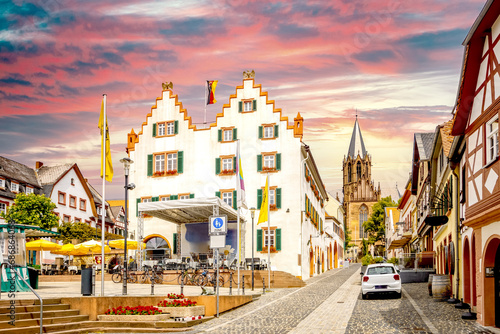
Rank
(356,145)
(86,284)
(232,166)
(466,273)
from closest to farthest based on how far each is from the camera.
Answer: (86,284), (466,273), (232,166), (356,145)

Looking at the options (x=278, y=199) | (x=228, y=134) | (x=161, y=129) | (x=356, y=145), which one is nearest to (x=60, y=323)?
(x=278, y=199)

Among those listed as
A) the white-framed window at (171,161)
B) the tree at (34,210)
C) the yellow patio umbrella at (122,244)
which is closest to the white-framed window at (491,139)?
the yellow patio umbrella at (122,244)

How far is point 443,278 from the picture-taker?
83.3 feet

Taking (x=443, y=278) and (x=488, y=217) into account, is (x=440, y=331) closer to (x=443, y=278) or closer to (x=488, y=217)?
(x=488, y=217)

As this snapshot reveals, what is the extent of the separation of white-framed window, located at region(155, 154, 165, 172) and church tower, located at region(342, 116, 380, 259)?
105845 mm

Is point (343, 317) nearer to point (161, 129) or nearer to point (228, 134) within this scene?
point (228, 134)

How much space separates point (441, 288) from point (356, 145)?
436ft

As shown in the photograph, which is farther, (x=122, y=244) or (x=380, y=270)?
(x=122, y=244)

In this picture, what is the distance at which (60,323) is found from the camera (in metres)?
16.0

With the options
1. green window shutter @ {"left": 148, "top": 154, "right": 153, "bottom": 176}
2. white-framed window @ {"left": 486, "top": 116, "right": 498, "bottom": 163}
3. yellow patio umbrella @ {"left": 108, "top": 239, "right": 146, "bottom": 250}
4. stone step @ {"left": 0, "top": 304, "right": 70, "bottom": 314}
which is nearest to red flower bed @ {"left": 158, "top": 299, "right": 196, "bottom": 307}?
stone step @ {"left": 0, "top": 304, "right": 70, "bottom": 314}

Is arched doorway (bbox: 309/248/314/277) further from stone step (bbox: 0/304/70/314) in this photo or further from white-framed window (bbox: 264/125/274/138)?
stone step (bbox: 0/304/70/314)

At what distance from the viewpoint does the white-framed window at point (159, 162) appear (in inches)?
1850

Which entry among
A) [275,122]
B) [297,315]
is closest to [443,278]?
[297,315]

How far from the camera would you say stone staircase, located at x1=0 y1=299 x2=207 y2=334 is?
15094mm
